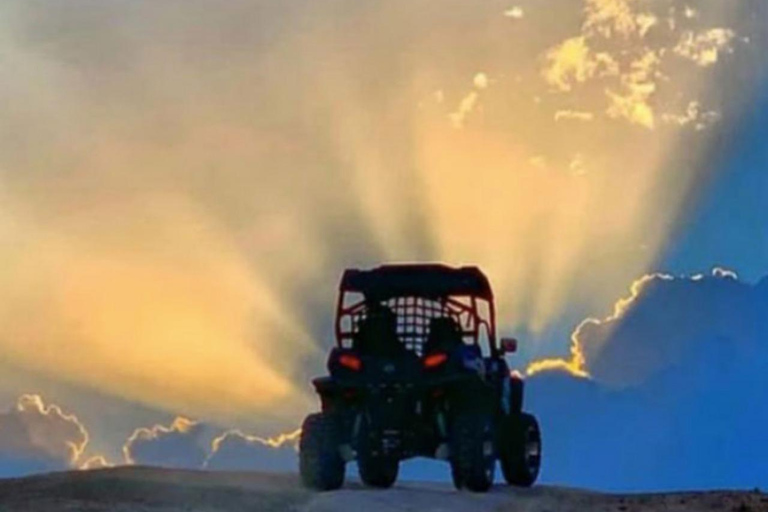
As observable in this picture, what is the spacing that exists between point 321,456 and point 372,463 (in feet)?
3.10

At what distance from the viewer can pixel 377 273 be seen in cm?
2838

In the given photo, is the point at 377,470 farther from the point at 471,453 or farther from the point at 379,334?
the point at 379,334

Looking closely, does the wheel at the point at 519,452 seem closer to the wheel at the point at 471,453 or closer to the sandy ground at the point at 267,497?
the sandy ground at the point at 267,497

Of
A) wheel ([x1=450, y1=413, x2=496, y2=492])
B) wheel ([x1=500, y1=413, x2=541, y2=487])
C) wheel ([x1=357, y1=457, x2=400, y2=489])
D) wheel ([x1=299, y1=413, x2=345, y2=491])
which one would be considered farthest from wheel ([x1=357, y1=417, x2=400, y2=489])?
wheel ([x1=500, y1=413, x2=541, y2=487])

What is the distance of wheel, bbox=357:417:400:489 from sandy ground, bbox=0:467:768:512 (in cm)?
28

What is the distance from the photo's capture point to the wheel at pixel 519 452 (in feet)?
95.5

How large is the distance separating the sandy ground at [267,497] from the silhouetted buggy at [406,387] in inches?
23.7

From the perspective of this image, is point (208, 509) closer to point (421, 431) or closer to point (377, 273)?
point (421, 431)

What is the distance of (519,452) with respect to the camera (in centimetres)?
2908

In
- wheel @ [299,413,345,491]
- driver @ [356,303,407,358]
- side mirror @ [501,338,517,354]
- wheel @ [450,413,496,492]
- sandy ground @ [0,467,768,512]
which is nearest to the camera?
sandy ground @ [0,467,768,512]

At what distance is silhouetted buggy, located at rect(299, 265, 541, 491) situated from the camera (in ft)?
86.2

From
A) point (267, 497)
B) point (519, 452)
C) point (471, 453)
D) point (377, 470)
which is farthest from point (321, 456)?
point (519, 452)

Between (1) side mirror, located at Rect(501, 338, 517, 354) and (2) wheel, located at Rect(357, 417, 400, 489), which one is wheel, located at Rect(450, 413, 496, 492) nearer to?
(2) wheel, located at Rect(357, 417, 400, 489)

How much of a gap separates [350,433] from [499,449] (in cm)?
382
